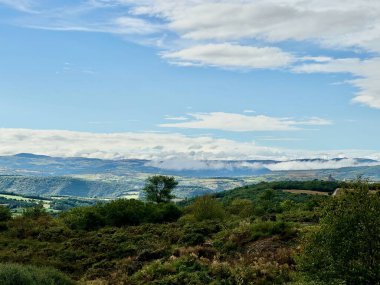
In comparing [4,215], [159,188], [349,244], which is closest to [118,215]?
[4,215]

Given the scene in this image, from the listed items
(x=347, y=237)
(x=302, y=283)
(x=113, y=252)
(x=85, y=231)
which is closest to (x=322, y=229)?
(x=347, y=237)

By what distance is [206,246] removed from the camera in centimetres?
4944

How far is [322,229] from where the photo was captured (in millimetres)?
26766

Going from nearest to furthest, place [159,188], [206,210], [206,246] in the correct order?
[206,246], [206,210], [159,188]

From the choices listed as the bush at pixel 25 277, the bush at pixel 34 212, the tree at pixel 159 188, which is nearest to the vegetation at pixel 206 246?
the bush at pixel 25 277

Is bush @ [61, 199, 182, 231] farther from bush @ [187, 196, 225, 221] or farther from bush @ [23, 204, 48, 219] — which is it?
bush @ [23, 204, 48, 219]

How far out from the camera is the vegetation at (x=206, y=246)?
83.6 ft

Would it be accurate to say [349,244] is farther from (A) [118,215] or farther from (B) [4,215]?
(B) [4,215]

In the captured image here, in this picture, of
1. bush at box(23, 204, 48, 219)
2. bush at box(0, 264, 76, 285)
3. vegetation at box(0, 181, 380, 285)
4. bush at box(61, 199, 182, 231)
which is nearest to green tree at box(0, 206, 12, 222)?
vegetation at box(0, 181, 380, 285)

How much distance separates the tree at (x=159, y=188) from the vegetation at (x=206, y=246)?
1494 inches

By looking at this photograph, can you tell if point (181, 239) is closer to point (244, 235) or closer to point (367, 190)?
point (244, 235)

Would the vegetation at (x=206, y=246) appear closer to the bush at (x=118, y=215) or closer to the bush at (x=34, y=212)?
the bush at (x=118, y=215)

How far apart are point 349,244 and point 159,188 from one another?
107 m

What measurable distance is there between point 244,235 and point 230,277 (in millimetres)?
15062
